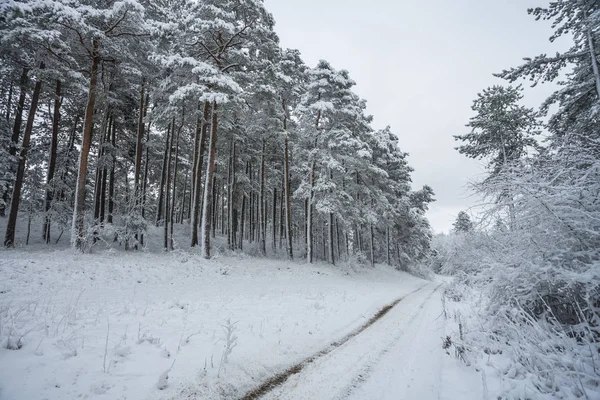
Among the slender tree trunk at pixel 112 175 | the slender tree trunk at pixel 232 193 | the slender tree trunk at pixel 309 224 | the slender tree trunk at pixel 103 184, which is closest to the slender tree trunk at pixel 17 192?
the slender tree trunk at pixel 103 184

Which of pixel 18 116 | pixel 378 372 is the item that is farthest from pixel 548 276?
pixel 18 116

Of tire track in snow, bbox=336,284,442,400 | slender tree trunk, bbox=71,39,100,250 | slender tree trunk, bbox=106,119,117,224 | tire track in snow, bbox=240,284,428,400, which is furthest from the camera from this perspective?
slender tree trunk, bbox=106,119,117,224

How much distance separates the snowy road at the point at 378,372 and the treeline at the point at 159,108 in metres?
10.6

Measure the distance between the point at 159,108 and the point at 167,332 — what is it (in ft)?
52.1

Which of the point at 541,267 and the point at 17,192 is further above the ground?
the point at 17,192

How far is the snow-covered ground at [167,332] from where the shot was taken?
11.1 ft

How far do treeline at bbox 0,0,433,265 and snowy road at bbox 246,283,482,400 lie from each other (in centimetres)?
1059

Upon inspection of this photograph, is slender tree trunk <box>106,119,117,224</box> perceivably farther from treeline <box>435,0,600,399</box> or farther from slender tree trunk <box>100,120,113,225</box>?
treeline <box>435,0,600,399</box>

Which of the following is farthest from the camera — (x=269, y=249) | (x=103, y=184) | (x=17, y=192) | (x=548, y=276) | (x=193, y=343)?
(x=269, y=249)

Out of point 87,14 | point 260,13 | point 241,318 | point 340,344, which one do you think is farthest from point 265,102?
point 340,344

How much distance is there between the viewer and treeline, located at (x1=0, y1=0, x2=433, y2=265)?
1262cm

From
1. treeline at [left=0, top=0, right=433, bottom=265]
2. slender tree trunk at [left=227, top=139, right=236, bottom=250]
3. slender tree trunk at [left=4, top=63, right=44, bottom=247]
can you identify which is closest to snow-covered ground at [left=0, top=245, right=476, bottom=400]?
treeline at [left=0, top=0, right=433, bottom=265]

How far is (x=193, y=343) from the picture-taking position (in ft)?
15.4

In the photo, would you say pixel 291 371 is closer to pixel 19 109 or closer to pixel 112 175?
pixel 112 175
